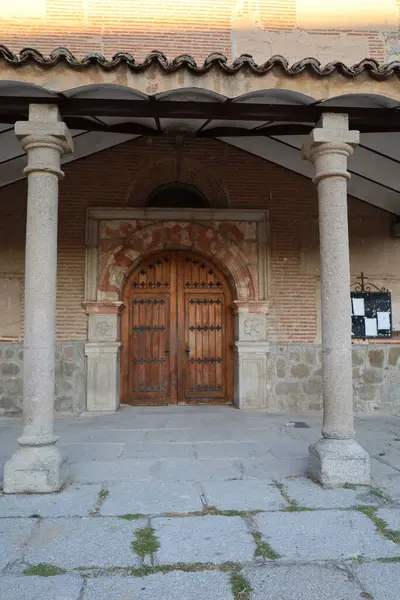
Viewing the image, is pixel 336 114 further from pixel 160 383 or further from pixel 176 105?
pixel 160 383

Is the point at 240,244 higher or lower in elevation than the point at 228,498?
higher

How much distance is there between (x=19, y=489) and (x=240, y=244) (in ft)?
15.2

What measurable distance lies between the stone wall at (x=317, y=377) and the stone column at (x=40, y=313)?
3.81m

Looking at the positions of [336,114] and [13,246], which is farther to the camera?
[13,246]

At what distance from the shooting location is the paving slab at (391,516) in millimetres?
3016

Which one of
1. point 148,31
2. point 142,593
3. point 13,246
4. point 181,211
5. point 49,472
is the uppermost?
point 148,31

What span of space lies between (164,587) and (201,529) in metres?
0.67

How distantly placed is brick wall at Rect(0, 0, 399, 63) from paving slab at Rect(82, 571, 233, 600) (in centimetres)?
736

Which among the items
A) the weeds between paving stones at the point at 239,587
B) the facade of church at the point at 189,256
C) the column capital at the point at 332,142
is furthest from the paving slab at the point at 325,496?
the facade of church at the point at 189,256

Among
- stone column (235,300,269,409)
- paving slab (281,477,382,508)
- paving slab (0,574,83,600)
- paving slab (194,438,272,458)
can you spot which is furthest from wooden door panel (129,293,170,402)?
paving slab (0,574,83,600)

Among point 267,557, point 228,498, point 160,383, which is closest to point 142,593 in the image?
point 267,557

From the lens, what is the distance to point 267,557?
2.61 meters

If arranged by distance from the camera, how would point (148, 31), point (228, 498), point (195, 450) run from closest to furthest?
point (228, 498)
point (195, 450)
point (148, 31)

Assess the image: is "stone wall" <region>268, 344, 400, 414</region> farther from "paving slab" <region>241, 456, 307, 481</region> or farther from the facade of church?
"paving slab" <region>241, 456, 307, 481</region>
